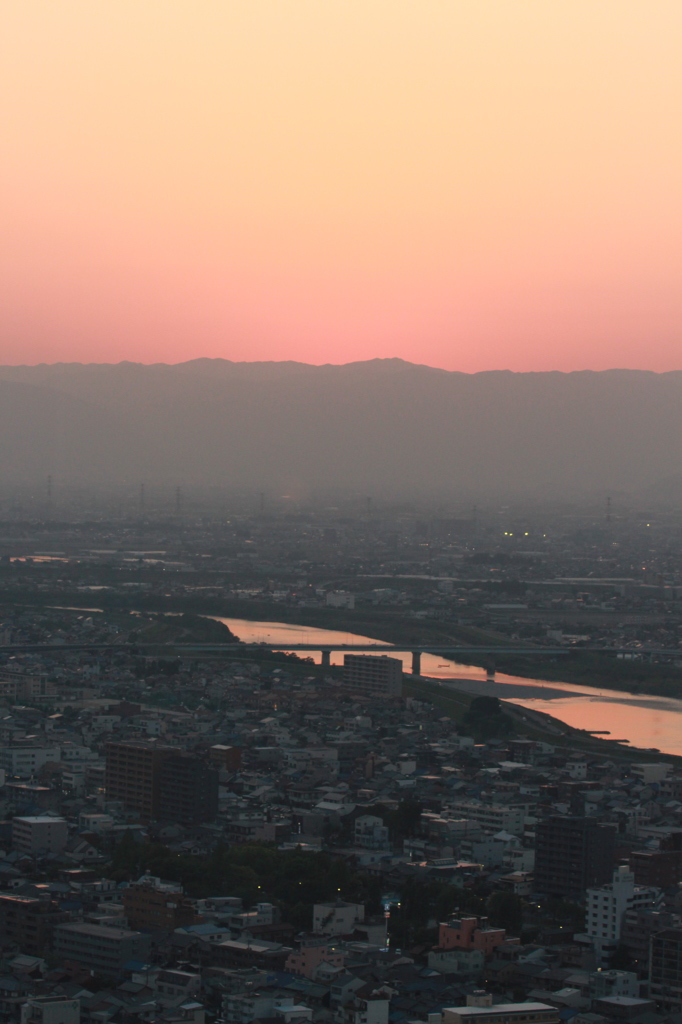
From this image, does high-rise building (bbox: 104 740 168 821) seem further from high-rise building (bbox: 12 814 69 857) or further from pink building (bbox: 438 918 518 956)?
pink building (bbox: 438 918 518 956)

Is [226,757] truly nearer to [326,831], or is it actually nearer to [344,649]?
[326,831]

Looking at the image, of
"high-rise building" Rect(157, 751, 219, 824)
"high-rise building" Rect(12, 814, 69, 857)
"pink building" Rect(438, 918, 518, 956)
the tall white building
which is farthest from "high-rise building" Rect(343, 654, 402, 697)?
"pink building" Rect(438, 918, 518, 956)

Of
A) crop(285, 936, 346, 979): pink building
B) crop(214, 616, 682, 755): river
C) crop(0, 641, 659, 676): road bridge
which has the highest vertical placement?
crop(0, 641, 659, 676): road bridge

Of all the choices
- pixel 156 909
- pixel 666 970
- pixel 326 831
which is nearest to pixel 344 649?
pixel 326 831

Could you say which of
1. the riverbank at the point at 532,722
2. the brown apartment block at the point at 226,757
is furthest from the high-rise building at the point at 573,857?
the riverbank at the point at 532,722

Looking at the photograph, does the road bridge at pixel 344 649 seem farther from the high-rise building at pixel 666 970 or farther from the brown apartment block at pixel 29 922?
the high-rise building at pixel 666 970

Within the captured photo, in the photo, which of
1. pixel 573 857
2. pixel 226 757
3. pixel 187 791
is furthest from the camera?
pixel 226 757
